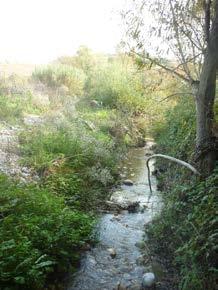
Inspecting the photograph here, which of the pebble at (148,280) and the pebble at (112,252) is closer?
the pebble at (148,280)

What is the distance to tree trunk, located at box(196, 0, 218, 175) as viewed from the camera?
523cm

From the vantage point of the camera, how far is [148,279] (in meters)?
4.68

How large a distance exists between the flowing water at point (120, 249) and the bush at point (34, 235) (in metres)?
0.28

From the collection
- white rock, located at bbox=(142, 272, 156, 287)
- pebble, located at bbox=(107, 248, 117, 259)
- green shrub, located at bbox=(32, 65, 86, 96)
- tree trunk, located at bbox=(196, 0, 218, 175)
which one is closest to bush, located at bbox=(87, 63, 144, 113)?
green shrub, located at bbox=(32, 65, 86, 96)

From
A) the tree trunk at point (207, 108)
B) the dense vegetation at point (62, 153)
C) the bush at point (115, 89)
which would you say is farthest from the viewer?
the bush at point (115, 89)

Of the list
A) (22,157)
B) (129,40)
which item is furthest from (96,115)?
(129,40)

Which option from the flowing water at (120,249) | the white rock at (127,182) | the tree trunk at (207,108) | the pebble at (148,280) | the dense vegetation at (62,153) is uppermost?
the tree trunk at (207,108)

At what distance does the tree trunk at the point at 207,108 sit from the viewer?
206 inches

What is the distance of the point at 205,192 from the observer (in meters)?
4.49

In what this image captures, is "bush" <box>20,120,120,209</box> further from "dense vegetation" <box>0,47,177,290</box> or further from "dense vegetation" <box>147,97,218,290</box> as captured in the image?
"dense vegetation" <box>147,97,218,290</box>

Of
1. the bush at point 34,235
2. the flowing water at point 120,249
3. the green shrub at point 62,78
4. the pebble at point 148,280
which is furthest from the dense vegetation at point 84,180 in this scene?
the green shrub at point 62,78

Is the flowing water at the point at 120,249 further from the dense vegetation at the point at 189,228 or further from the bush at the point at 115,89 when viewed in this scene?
the bush at the point at 115,89

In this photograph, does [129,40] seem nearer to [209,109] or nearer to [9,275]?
[209,109]

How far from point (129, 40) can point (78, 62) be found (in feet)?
49.8
